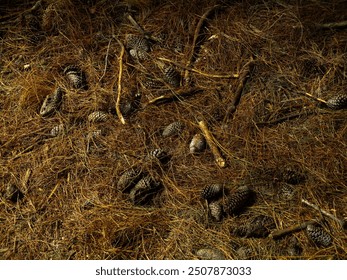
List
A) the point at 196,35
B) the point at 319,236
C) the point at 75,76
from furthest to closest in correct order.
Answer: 1. the point at 196,35
2. the point at 75,76
3. the point at 319,236

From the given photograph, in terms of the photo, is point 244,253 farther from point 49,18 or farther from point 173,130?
point 49,18

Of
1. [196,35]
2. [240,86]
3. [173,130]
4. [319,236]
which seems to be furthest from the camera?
[196,35]

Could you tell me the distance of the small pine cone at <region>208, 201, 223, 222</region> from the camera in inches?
102

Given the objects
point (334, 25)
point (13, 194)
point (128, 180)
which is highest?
point (334, 25)

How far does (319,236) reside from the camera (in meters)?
2.45

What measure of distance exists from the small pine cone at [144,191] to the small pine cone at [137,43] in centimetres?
111

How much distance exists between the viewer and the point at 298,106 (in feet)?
9.99

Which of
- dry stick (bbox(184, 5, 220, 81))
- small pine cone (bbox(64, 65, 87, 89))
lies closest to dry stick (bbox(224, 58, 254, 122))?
dry stick (bbox(184, 5, 220, 81))

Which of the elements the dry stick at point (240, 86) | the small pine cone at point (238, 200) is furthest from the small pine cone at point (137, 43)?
the small pine cone at point (238, 200)

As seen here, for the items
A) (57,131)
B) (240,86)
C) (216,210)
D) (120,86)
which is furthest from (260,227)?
(57,131)

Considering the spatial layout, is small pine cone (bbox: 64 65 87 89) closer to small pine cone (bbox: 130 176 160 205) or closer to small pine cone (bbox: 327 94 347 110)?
small pine cone (bbox: 130 176 160 205)

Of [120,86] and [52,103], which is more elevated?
[120,86]

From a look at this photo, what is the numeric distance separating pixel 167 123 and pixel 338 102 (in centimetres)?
113
